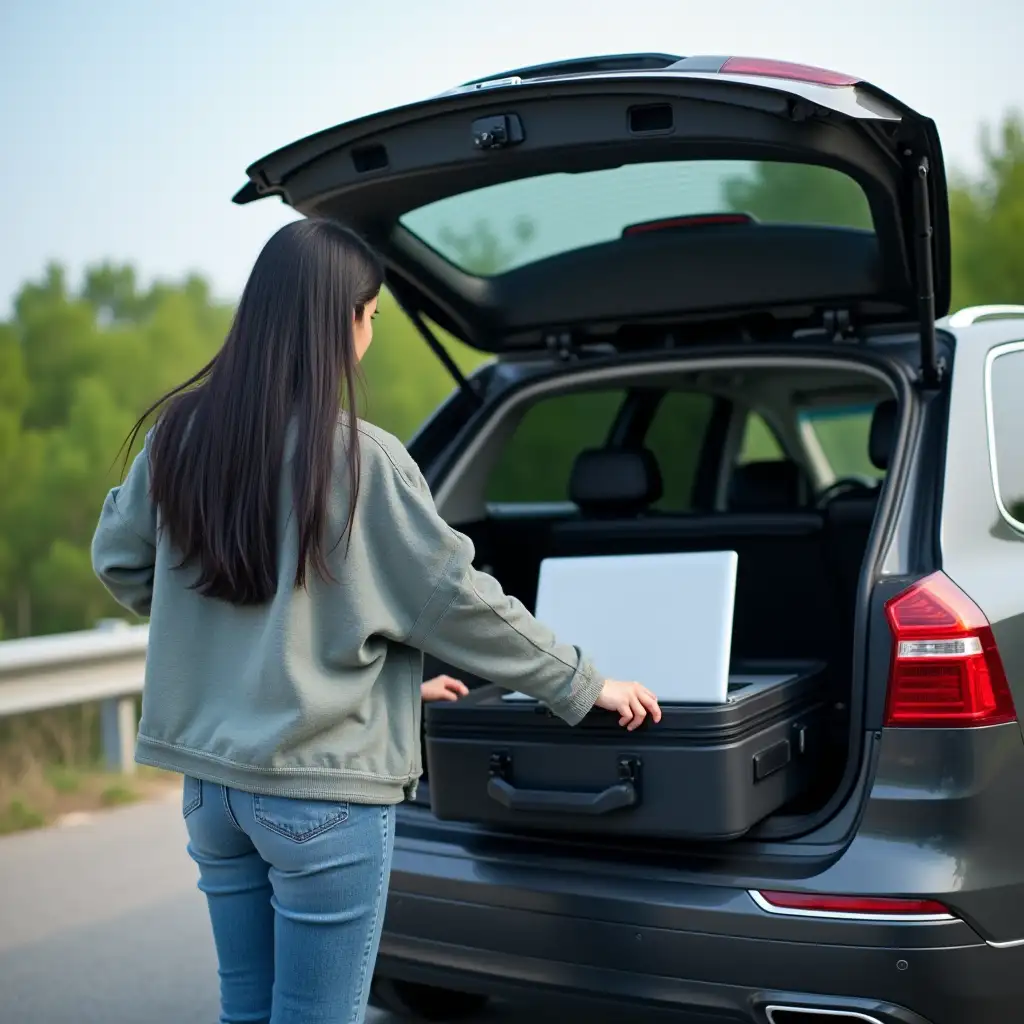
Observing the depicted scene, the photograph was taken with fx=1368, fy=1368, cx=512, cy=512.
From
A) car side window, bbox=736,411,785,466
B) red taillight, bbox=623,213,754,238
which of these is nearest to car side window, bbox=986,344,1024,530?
red taillight, bbox=623,213,754,238

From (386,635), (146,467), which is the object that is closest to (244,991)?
(386,635)

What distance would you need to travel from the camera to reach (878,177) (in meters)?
2.88

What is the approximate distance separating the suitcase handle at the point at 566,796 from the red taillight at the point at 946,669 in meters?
0.51

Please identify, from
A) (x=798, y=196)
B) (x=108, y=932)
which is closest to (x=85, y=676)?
(x=108, y=932)

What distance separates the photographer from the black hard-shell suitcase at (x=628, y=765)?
8.63 ft

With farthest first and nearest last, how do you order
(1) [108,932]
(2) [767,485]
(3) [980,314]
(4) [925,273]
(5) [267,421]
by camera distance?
(2) [767,485] → (1) [108,932] → (3) [980,314] → (4) [925,273] → (5) [267,421]

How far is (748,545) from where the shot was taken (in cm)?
385

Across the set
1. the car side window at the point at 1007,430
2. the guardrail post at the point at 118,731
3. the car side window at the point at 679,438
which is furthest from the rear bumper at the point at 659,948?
the guardrail post at the point at 118,731

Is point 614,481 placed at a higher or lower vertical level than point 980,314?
lower

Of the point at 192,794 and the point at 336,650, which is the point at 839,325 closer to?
the point at 336,650

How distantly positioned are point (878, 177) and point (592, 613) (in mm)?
1114

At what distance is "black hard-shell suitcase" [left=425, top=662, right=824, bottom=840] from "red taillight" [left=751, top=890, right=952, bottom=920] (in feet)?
0.52

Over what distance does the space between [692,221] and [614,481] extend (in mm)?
879

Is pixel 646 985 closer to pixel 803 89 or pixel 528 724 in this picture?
pixel 528 724
